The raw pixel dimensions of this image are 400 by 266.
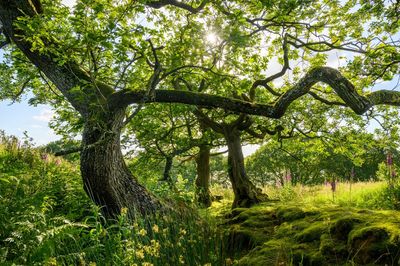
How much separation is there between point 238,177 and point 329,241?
6.62 meters

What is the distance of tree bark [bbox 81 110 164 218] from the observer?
6734 mm

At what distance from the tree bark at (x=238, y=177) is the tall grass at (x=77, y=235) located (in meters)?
4.65

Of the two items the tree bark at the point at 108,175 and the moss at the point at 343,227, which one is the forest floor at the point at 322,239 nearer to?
the moss at the point at 343,227

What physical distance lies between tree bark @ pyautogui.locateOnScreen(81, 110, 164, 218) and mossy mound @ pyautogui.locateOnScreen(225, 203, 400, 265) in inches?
99.1

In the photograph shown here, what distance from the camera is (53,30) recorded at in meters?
5.67

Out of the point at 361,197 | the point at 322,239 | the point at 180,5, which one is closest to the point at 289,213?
the point at 322,239

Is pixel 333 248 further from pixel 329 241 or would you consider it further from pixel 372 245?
pixel 372 245

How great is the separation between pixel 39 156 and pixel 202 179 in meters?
7.05

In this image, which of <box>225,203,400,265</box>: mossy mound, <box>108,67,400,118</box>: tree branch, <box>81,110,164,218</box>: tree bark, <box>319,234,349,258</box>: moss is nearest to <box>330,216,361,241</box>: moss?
<box>225,203,400,265</box>: mossy mound

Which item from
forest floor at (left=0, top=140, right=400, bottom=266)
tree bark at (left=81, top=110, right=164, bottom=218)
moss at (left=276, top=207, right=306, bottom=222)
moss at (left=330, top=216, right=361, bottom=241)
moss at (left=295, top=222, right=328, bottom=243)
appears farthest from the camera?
tree bark at (left=81, top=110, right=164, bottom=218)

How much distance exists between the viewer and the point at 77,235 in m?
4.64

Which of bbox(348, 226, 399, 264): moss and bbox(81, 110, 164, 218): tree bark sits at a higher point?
bbox(81, 110, 164, 218): tree bark

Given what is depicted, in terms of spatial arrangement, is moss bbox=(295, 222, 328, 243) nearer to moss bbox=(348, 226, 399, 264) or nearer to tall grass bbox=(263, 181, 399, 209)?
moss bbox=(348, 226, 399, 264)

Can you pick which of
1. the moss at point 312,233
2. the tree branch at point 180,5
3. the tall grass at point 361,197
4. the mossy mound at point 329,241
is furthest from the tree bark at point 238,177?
the moss at point 312,233
